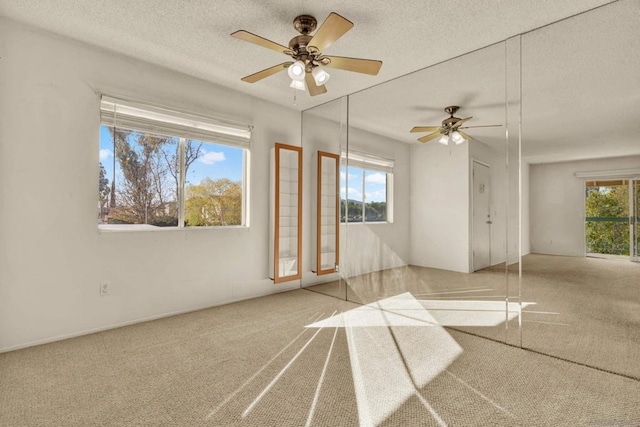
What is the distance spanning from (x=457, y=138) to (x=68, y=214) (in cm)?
351

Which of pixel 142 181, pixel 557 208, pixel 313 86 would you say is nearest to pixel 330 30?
pixel 313 86

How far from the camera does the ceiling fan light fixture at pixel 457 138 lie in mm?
2993

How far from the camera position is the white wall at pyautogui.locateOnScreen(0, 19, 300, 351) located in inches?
98.4

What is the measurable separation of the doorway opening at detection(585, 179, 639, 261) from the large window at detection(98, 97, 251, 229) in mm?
3338

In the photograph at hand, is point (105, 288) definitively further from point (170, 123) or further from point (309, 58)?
point (309, 58)

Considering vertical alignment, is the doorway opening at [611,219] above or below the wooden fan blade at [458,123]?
below

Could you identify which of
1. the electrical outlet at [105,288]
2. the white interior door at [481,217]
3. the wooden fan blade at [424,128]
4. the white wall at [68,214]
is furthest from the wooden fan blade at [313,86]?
the electrical outlet at [105,288]

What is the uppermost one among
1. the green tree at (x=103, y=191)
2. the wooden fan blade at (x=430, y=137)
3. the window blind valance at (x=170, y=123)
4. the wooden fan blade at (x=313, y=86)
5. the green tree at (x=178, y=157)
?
the wooden fan blade at (x=313, y=86)

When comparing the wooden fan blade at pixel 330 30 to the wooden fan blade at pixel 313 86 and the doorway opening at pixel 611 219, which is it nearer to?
the wooden fan blade at pixel 313 86

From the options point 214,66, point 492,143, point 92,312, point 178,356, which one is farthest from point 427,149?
point 92,312

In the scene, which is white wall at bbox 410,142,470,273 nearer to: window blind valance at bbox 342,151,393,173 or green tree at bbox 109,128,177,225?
window blind valance at bbox 342,151,393,173

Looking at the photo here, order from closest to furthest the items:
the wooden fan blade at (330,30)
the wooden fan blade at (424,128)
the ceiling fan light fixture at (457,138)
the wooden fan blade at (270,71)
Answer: the wooden fan blade at (330,30) → the wooden fan blade at (270,71) → the ceiling fan light fixture at (457,138) → the wooden fan blade at (424,128)

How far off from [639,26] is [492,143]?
3.55 ft

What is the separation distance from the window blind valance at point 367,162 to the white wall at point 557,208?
4.56 feet
